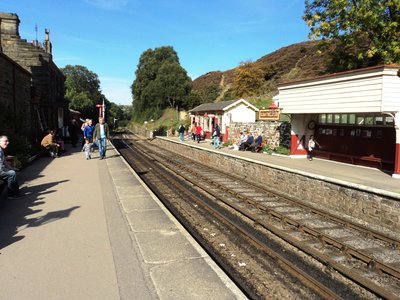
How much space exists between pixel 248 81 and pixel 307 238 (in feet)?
151

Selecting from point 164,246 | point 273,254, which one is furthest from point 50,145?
point 273,254

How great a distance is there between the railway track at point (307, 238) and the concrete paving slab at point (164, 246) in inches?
37.2

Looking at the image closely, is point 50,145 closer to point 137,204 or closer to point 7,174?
point 7,174

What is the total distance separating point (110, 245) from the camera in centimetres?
517

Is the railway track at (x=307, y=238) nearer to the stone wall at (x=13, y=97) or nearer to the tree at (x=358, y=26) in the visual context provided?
the stone wall at (x=13, y=97)

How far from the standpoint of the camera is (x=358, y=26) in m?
18.9

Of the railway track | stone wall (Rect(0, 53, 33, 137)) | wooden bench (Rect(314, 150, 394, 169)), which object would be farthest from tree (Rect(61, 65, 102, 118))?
the railway track

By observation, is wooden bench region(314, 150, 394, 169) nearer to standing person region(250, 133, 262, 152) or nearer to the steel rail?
standing person region(250, 133, 262, 152)

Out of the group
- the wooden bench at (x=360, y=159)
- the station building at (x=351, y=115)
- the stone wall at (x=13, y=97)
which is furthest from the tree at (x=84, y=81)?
the wooden bench at (x=360, y=159)

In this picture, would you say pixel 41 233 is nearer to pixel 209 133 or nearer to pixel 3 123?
pixel 3 123

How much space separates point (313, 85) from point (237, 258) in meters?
10.0

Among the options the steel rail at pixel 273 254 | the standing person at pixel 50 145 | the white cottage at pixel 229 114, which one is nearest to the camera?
the steel rail at pixel 273 254

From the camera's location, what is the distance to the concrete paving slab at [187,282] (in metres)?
3.76

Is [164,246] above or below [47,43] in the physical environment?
below
